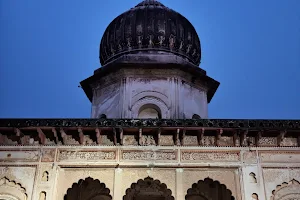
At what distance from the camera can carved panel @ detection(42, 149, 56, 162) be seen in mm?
9969

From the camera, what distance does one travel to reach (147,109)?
41.7 ft

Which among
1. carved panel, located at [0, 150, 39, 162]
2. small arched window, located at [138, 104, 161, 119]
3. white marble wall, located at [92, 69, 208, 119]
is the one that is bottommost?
carved panel, located at [0, 150, 39, 162]

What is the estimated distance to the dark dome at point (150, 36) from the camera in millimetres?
13688

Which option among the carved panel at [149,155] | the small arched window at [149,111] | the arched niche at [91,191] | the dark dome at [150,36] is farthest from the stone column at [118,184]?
the dark dome at [150,36]

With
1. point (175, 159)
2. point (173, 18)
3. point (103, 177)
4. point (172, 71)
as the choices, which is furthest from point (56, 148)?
point (173, 18)

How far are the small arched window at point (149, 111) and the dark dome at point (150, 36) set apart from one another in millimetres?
1878

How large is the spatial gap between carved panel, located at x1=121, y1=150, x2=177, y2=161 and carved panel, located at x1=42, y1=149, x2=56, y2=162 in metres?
1.66

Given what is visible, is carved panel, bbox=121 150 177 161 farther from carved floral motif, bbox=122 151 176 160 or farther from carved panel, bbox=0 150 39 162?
carved panel, bbox=0 150 39 162

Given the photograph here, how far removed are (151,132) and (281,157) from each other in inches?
125

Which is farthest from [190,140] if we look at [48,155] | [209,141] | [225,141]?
[48,155]

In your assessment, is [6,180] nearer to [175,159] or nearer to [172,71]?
[175,159]

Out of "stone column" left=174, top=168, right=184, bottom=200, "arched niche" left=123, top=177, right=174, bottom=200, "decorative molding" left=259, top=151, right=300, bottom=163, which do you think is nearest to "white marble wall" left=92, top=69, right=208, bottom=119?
"arched niche" left=123, top=177, right=174, bottom=200

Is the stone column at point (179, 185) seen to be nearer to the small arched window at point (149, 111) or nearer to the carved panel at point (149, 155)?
the carved panel at point (149, 155)

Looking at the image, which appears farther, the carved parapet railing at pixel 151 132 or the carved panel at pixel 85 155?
the carved panel at pixel 85 155
